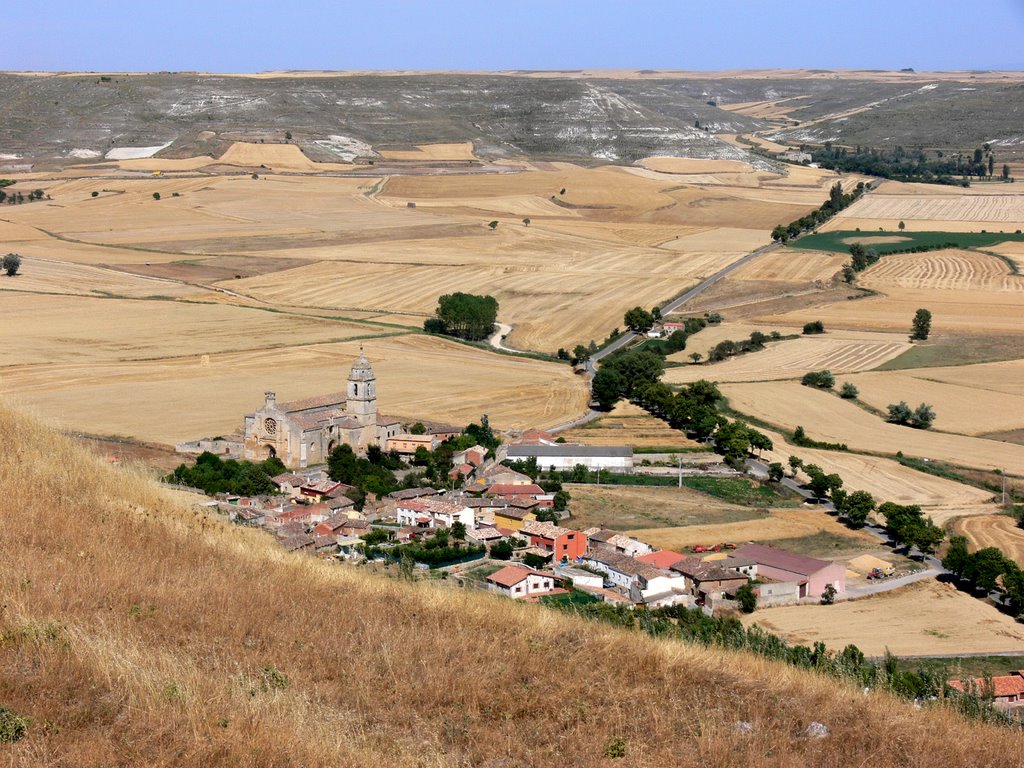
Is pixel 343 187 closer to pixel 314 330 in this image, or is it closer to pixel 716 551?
pixel 314 330

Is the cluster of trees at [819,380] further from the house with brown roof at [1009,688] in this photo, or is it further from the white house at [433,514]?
the house with brown roof at [1009,688]

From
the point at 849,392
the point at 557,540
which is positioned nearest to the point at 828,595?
the point at 557,540

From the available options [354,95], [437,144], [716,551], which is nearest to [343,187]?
[437,144]

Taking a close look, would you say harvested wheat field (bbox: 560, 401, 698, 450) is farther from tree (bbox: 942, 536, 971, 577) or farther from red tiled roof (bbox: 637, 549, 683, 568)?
tree (bbox: 942, 536, 971, 577)

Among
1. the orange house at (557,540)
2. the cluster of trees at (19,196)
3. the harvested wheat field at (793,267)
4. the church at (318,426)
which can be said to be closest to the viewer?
the orange house at (557,540)

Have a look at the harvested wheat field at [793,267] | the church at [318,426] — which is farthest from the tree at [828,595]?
the harvested wheat field at [793,267]

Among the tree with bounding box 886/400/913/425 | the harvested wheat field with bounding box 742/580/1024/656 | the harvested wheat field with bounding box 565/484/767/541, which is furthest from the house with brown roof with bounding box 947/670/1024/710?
the tree with bounding box 886/400/913/425
